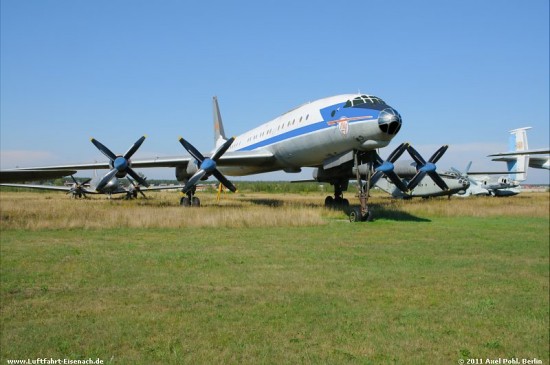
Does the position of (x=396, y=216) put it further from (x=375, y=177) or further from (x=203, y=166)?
(x=203, y=166)

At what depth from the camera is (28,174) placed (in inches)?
768

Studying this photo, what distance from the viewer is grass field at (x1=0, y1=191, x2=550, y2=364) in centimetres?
509

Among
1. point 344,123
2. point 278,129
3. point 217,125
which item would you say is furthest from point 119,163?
point 217,125

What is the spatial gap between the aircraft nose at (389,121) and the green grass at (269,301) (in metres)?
6.10

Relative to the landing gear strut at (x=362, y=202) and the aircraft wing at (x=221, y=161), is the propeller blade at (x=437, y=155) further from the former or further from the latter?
the aircraft wing at (x=221, y=161)

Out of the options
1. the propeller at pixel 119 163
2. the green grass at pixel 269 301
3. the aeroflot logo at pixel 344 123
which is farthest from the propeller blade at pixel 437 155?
the propeller at pixel 119 163

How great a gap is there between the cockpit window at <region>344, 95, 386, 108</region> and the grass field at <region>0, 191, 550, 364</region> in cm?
657

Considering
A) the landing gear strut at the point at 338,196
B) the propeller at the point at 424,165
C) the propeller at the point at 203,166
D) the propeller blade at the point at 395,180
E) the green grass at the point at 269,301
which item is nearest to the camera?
the green grass at the point at 269,301

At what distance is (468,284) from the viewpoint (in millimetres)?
8164

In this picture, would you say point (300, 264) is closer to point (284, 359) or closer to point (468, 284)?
point (468, 284)

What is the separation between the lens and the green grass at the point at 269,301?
200 inches

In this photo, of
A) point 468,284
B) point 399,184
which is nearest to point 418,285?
point 468,284

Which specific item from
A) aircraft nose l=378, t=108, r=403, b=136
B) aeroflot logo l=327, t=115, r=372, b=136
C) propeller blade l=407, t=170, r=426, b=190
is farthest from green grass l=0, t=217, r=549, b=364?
propeller blade l=407, t=170, r=426, b=190

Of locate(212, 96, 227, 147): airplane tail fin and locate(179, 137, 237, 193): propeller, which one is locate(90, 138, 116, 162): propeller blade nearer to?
locate(179, 137, 237, 193): propeller
